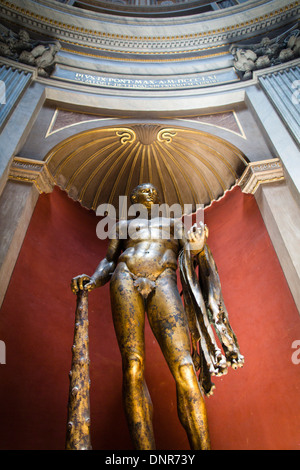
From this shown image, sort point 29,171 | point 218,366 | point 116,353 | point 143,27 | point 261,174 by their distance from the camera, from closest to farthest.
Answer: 1. point 218,366
2. point 29,171
3. point 261,174
4. point 116,353
5. point 143,27

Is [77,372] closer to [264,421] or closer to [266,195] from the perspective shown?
[264,421]

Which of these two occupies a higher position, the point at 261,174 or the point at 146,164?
the point at 146,164

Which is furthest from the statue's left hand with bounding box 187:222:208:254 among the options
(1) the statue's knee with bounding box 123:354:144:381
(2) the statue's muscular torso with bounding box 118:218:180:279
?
(1) the statue's knee with bounding box 123:354:144:381

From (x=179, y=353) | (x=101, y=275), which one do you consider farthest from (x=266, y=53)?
(x=179, y=353)

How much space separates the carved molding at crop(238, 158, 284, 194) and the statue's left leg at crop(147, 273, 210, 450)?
187 centimetres

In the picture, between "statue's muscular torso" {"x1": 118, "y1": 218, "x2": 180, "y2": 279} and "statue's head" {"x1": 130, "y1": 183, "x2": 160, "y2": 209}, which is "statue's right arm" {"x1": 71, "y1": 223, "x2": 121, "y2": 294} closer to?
"statue's muscular torso" {"x1": 118, "y1": 218, "x2": 180, "y2": 279}

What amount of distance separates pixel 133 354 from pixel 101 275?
2.48ft

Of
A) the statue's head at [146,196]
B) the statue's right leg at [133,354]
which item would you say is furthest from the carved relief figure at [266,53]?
the statue's right leg at [133,354]

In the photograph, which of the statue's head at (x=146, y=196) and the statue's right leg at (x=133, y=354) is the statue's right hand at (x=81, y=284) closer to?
the statue's right leg at (x=133, y=354)

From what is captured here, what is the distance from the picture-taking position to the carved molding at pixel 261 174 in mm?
3587

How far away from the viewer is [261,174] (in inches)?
144

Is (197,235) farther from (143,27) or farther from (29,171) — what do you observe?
(143,27)

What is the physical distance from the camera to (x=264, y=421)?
285cm

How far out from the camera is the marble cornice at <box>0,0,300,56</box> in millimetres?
4840
